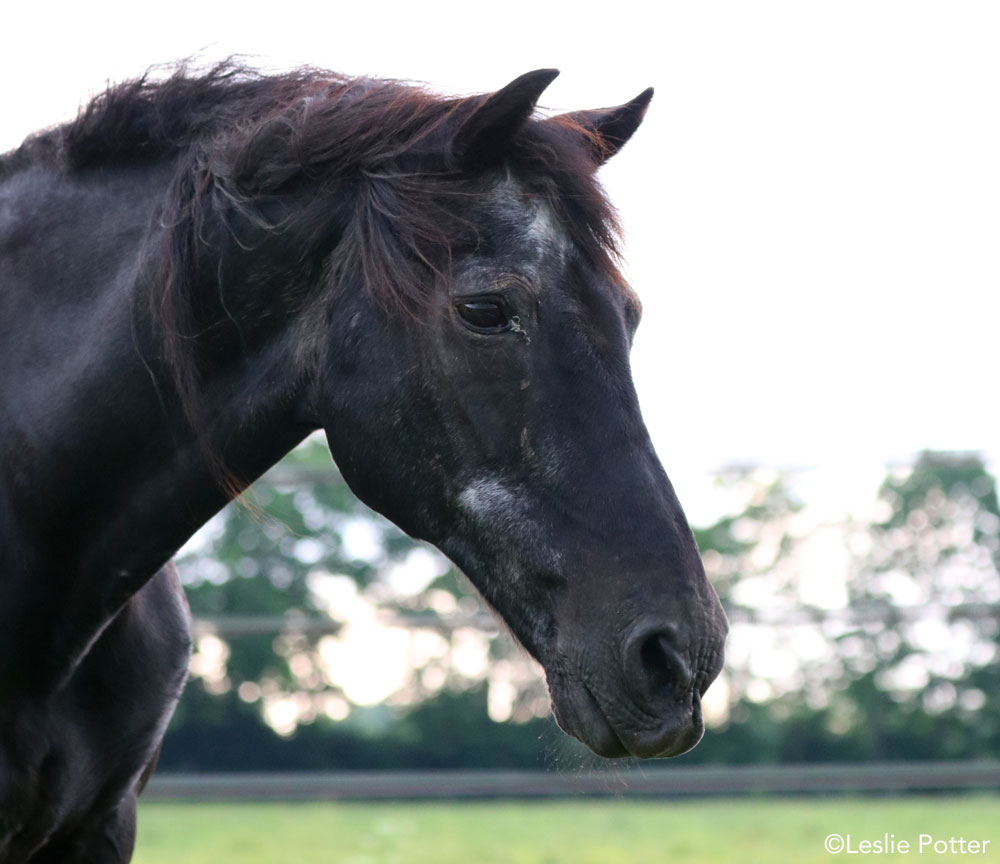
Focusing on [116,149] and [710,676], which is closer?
[710,676]

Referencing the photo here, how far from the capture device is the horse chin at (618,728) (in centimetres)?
167

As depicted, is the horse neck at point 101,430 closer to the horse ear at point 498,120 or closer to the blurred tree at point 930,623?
the horse ear at point 498,120

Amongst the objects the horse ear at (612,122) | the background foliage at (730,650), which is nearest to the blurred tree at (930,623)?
the background foliage at (730,650)

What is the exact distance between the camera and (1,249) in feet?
7.46

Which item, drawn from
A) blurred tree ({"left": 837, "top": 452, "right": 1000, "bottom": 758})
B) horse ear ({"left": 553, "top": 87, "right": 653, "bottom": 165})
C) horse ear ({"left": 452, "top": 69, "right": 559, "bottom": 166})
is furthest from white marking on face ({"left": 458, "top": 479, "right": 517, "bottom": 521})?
blurred tree ({"left": 837, "top": 452, "right": 1000, "bottom": 758})

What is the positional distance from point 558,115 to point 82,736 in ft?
5.11

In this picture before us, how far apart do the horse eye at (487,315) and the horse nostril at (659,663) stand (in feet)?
1.84

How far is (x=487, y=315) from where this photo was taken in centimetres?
186

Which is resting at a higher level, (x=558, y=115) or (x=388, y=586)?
(x=558, y=115)

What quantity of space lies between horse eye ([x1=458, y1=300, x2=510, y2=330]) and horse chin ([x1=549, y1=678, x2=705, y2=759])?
1.94 ft

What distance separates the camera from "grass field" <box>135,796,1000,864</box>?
215 inches

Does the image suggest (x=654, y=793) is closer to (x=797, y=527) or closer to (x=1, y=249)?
(x=797, y=527)

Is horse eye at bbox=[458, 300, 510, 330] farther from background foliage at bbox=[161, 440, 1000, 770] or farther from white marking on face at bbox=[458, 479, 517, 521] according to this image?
background foliage at bbox=[161, 440, 1000, 770]

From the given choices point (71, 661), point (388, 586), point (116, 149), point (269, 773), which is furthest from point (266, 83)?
point (269, 773)
